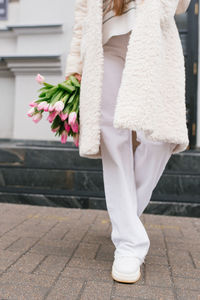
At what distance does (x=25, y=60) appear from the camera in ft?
14.6

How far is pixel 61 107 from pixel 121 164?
444 mm

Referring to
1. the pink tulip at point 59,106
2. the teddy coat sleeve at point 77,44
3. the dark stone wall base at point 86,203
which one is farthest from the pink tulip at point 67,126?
the dark stone wall base at point 86,203

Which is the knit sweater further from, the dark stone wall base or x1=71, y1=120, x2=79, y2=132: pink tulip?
the dark stone wall base

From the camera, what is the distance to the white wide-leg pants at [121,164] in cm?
163

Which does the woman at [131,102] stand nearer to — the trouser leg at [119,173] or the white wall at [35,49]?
the trouser leg at [119,173]

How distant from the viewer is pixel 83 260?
5.93 ft

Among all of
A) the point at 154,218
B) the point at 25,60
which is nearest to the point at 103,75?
the point at 154,218

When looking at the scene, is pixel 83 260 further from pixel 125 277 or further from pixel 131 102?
pixel 131 102

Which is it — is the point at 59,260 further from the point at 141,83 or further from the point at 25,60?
the point at 25,60

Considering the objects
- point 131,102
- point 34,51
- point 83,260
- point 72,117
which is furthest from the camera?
point 34,51

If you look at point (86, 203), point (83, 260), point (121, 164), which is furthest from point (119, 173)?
point (86, 203)

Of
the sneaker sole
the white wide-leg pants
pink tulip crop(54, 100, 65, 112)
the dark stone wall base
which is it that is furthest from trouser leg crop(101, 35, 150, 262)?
the dark stone wall base

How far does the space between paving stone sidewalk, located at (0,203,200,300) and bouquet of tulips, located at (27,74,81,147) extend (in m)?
0.72

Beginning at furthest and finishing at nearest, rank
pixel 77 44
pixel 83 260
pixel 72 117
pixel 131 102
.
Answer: pixel 77 44
pixel 83 260
pixel 72 117
pixel 131 102
